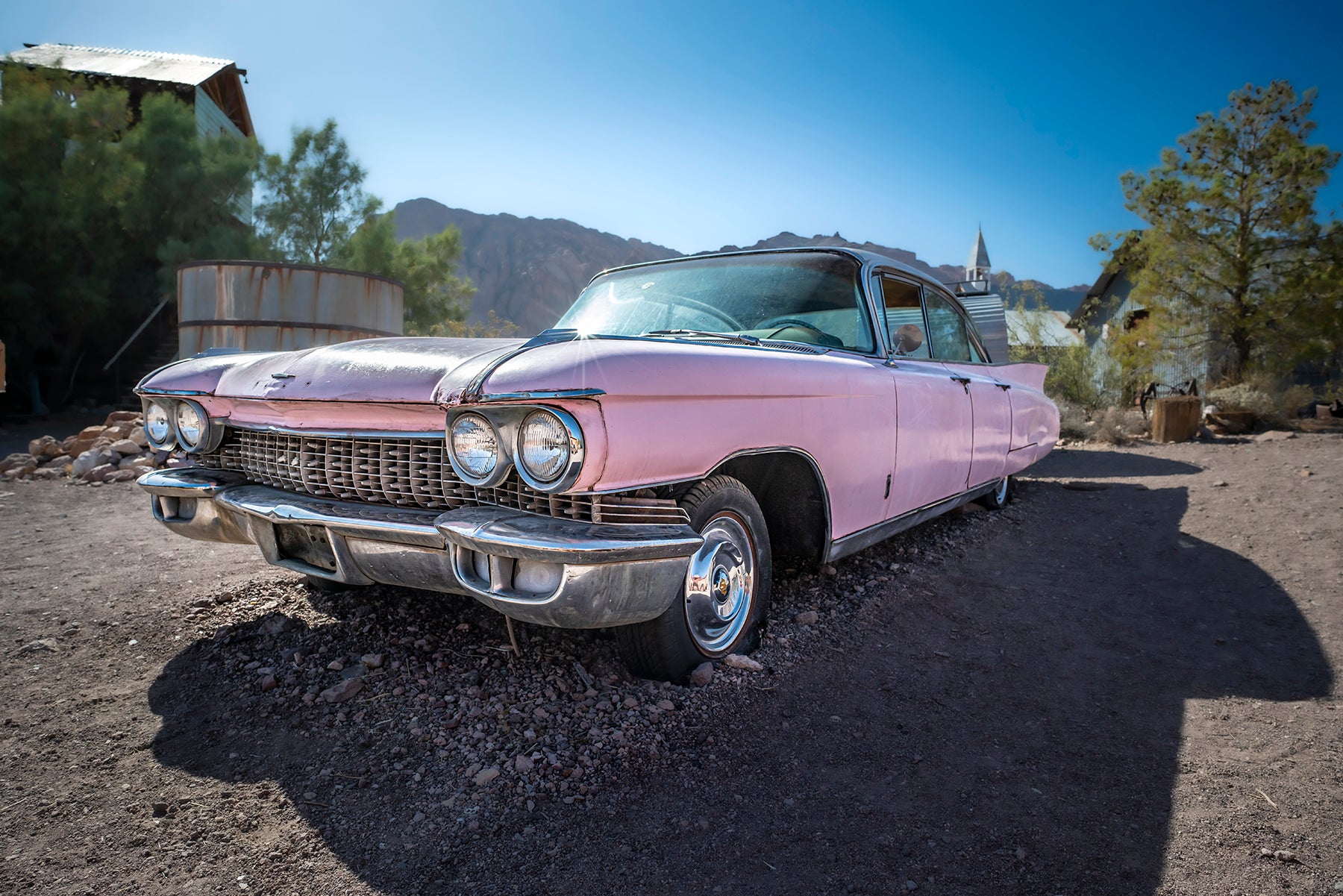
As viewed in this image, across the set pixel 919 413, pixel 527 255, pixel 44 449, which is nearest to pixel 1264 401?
pixel 919 413

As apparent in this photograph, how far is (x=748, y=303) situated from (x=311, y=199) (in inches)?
805

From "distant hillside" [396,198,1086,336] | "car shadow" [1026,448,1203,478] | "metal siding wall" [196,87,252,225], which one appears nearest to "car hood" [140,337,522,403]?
"car shadow" [1026,448,1203,478]

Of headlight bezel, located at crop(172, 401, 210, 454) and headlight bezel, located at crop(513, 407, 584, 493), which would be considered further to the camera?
headlight bezel, located at crop(172, 401, 210, 454)

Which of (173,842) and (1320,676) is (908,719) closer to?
(1320,676)

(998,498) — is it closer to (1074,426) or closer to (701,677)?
(701,677)

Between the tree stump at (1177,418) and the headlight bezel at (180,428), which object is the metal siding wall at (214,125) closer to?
the headlight bezel at (180,428)

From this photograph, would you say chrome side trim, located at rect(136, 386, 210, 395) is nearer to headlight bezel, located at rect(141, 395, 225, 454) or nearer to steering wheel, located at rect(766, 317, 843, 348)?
headlight bezel, located at rect(141, 395, 225, 454)

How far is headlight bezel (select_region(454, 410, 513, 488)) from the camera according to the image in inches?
78.0

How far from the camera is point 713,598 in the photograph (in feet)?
8.05

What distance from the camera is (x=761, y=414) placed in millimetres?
2400

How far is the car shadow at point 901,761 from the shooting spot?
1.65m

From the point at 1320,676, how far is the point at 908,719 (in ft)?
5.20

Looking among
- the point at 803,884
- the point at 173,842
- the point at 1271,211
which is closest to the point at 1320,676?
the point at 803,884

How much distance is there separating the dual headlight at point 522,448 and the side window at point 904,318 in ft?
6.48
